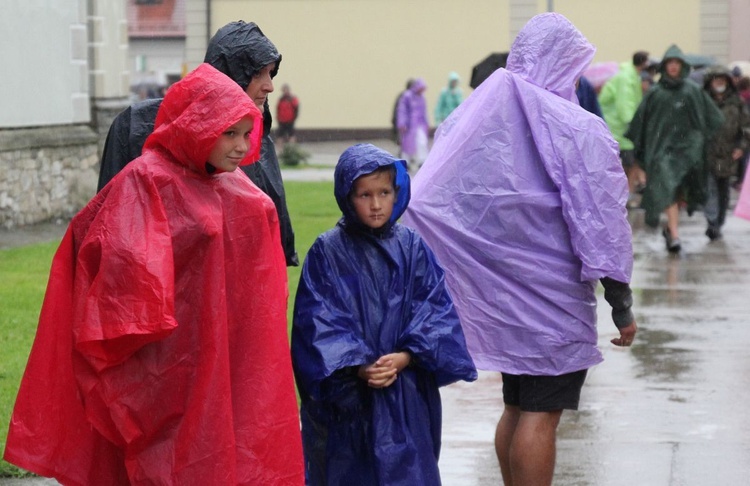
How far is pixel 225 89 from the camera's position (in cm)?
399

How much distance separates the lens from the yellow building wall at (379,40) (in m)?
37.3

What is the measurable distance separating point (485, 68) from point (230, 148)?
5572mm

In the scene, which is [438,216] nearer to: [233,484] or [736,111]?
[233,484]

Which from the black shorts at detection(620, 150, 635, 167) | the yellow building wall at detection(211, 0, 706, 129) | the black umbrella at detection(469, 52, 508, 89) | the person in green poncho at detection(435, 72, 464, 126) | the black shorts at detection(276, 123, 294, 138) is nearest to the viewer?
the black umbrella at detection(469, 52, 508, 89)

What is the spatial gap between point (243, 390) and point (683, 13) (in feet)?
113

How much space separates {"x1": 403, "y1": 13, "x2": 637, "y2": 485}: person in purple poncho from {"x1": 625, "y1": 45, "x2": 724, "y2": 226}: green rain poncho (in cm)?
847

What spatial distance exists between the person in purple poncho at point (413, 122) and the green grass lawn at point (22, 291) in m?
7.53

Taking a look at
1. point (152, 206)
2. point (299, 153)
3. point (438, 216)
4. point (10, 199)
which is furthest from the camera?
point (299, 153)

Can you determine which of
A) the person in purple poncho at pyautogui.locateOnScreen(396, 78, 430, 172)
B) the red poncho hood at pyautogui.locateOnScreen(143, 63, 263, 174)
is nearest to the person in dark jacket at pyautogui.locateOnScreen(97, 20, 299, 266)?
the red poncho hood at pyautogui.locateOnScreen(143, 63, 263, 174)

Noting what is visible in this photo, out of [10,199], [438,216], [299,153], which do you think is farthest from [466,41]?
[438,216]

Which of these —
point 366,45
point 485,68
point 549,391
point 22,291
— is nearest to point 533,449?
point 549,391

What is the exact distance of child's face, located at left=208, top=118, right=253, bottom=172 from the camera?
12.9ft

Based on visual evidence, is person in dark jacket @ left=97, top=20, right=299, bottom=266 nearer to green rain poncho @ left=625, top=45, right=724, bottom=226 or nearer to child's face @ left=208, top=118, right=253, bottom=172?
child's face @ left=208, top=118, right=253, bottom=172

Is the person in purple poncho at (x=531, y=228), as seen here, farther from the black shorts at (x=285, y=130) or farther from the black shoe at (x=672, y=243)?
the black shorts at (x=285, y=130)
